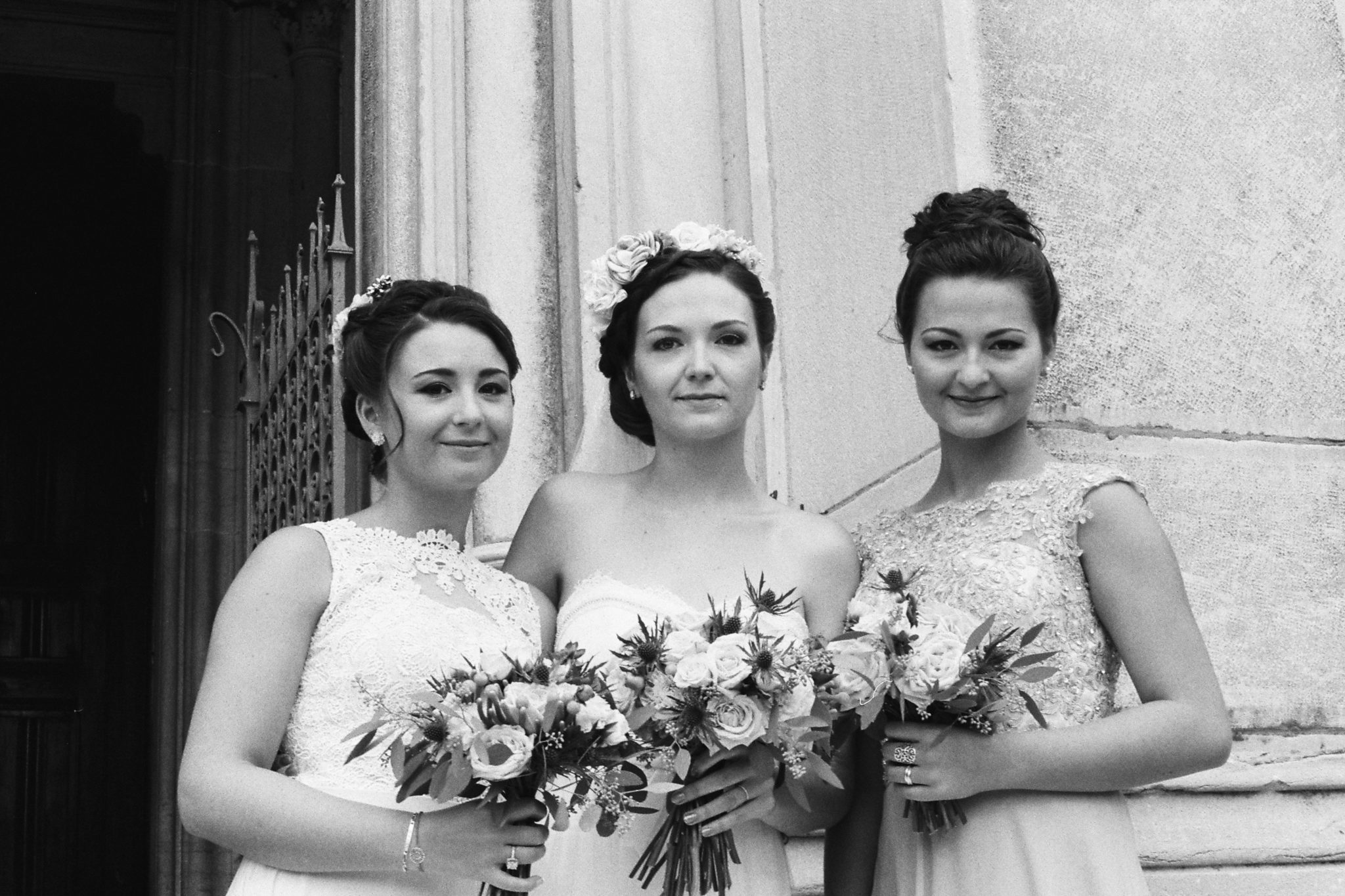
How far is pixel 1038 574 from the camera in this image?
2979 mm

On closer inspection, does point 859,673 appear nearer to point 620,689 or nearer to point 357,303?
point 620,689

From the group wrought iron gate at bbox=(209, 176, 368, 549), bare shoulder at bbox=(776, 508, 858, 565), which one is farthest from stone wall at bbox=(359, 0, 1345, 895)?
bare shoulder at bbox=(776, 508, 858, 565)

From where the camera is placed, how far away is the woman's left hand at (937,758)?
2773 millimetres

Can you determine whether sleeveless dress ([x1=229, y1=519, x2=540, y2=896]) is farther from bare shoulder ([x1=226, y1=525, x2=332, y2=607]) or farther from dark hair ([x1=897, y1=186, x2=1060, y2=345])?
dark hair ([x1=897, y1=186, x2=1060, y2=345])

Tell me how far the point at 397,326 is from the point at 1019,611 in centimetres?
134

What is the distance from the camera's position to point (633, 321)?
3473 mm

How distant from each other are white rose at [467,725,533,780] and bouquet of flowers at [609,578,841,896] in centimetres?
23

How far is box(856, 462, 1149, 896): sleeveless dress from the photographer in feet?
9.49

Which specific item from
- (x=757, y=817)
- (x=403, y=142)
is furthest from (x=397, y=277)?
(x=757, y=817)

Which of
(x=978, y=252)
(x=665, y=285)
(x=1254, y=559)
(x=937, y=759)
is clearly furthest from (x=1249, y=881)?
(x=665, y=285)

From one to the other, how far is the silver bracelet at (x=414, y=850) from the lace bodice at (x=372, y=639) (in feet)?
0.64

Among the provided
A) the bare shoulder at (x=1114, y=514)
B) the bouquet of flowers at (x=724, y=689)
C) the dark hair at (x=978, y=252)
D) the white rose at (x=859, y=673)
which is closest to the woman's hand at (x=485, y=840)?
the bouquet of flowers at (x=724, y=689)

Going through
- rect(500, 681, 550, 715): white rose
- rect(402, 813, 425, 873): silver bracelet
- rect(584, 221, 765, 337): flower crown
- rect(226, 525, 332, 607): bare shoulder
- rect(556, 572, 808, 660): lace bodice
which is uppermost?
rect(584, 221, 765, 337): flower crown

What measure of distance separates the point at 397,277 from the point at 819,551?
1.87 meters
